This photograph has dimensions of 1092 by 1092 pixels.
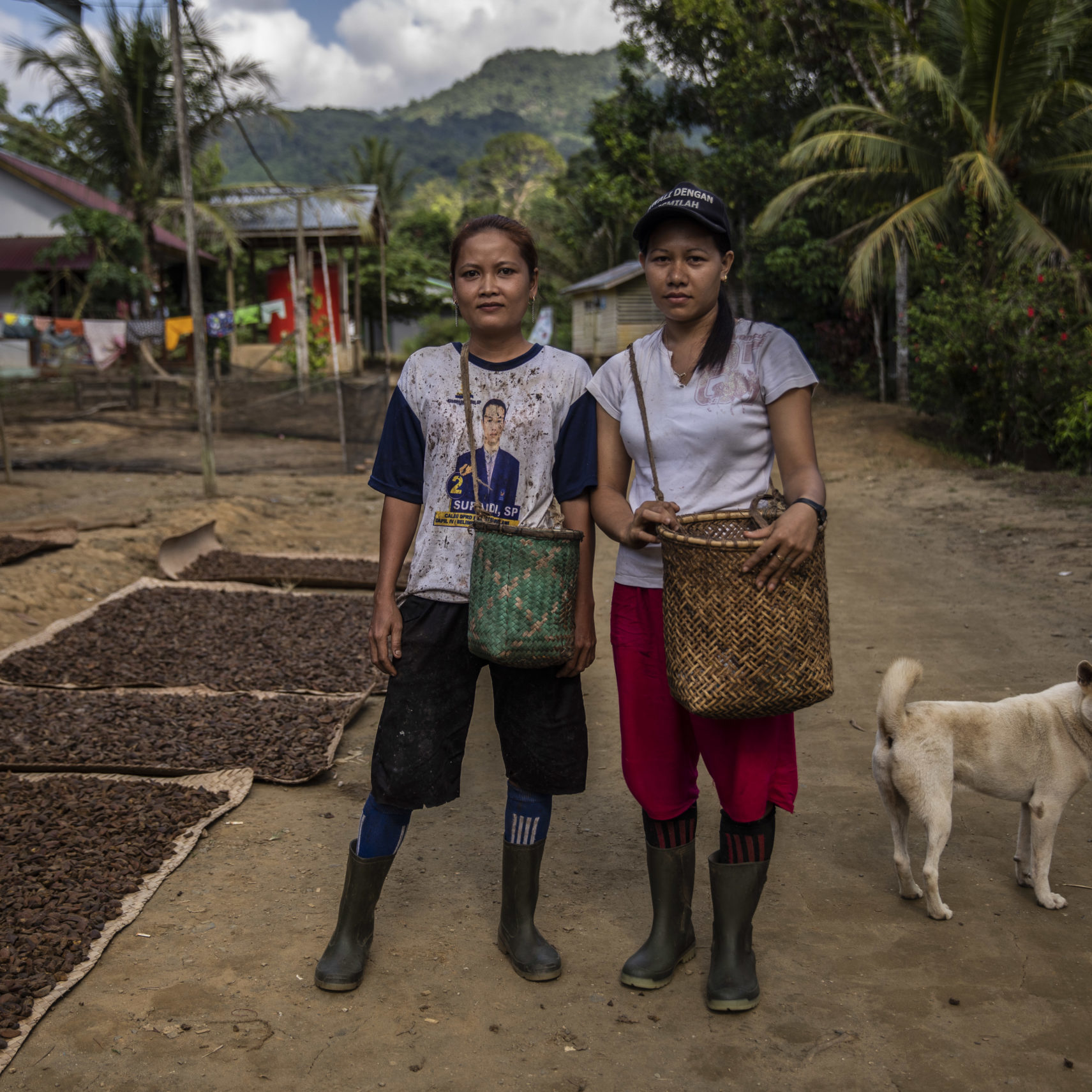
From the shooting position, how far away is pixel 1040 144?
15.9m

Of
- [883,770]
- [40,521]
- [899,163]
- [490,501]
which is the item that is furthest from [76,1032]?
[899,163]

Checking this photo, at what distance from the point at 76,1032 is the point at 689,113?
27.6 m

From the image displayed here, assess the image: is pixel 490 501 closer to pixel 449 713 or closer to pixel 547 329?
pixel 449 713

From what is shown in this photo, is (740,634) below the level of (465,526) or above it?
below

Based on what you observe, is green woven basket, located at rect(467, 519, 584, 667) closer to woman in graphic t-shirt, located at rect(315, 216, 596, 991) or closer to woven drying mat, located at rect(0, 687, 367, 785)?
woman in graphic t-shirt, located at rect(315, 216, 596, 991)

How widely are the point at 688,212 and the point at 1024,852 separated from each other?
85.2 inches

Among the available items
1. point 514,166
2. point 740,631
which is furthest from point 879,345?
point 514,166

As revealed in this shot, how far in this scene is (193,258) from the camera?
11.5m

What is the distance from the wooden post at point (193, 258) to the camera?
10875 mm

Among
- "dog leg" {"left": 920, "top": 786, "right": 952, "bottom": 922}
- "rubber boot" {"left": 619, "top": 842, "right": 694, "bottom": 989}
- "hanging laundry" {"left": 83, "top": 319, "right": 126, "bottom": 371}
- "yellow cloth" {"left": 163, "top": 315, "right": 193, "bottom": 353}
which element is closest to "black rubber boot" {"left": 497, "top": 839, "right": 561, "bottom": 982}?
"rubber boot" {"left": 619, "top": 842, "right": 694, "bottom": 989}

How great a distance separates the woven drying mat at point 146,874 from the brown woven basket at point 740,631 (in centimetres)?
171

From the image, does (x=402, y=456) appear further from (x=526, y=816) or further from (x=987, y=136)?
(x=987, y=136)

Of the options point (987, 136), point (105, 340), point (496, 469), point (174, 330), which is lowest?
point (496, 469)

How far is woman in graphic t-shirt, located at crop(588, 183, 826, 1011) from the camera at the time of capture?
7.97 ft
